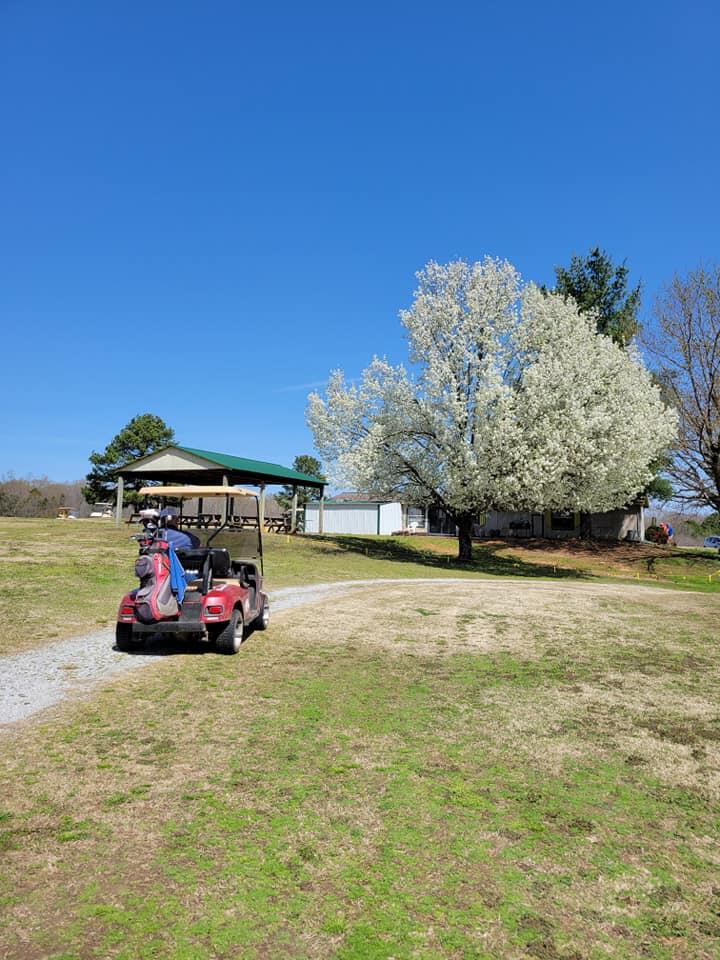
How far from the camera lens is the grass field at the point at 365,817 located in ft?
10.1

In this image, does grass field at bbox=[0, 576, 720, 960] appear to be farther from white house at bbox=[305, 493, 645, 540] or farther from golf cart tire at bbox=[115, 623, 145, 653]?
white house at bbox=[305, 493, 645, 540]

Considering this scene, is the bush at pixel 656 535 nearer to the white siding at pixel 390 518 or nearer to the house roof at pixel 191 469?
the white siding at pixel 390 518

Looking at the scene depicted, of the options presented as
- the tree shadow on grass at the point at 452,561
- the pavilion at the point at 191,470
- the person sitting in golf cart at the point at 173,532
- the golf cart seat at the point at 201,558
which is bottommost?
the tree shadow on grass at the point at 452,561

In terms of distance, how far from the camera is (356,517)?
174 ft

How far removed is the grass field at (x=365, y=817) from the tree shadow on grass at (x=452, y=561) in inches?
763

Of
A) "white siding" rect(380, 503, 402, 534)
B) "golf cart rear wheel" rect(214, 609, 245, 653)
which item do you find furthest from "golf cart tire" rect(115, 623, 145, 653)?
"white siding" rect(380, 503, 402, 534)

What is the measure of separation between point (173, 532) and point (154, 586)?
82 centimetres

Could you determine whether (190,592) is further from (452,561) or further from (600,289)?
(600,289)

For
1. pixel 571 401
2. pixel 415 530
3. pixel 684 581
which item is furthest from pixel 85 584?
pixel 415 530

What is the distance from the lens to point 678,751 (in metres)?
5.55

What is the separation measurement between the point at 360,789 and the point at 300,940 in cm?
167

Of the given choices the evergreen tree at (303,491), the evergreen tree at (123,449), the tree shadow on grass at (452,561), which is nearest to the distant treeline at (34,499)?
the evergreen tree at (123,449)

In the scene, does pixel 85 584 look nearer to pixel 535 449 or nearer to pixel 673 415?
pixel 535 449

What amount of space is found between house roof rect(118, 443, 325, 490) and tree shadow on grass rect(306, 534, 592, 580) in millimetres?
4687
